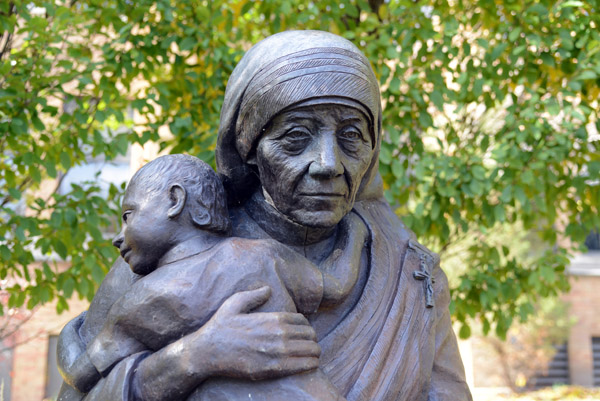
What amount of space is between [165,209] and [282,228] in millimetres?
441

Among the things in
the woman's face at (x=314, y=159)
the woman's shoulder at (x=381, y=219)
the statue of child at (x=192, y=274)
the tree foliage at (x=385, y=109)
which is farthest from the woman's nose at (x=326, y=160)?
the tree foliage at (x=385, y=109)

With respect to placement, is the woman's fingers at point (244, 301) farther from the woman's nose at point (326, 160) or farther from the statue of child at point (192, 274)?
the woman's nose at point (326, 160)

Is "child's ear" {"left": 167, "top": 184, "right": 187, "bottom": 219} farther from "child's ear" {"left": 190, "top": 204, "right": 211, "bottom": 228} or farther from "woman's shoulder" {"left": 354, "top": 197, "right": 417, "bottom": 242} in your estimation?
"woman's shoulder" {"left": 354, "top": 197, "right": 417, "bottom": 242}

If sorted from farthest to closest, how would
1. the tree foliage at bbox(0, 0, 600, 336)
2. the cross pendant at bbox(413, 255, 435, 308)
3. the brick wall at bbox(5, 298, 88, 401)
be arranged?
the brick wall at bbox(5, 298, 88, 401) < the tree foliage at bbox(0, 0, 600, 336) < the cross pendant at bbox(413, 255, 435, 308)

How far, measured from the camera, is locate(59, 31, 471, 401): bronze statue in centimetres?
170

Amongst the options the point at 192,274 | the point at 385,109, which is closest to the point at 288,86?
the point at 192,274

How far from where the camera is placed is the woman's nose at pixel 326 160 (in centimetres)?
192

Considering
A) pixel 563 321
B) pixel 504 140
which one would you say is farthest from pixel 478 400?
pixel 504 140

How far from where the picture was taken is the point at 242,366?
5.43 ft

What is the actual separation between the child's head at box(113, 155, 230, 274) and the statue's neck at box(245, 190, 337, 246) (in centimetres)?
24

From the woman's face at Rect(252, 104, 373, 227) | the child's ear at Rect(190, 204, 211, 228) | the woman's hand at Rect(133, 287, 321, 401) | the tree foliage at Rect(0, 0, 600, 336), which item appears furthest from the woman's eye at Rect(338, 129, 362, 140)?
the tree foliage at Rect(0, 0, 600, 336)

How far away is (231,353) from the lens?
5.43ft

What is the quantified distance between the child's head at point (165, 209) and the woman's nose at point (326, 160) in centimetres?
31

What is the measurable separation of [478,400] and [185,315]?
11820mm
